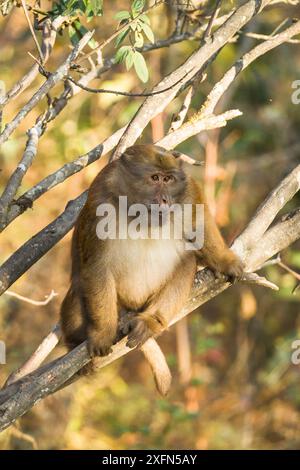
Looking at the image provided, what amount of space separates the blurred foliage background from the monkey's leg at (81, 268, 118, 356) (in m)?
2.68

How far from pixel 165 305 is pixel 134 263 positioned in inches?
10.4

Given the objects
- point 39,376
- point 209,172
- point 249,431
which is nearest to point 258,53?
point 39,376

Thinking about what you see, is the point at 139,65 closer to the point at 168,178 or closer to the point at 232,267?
the point at 168,178

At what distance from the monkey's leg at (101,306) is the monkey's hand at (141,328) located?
9 cm

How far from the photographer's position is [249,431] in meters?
8.48

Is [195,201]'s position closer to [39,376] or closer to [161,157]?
[161,157]

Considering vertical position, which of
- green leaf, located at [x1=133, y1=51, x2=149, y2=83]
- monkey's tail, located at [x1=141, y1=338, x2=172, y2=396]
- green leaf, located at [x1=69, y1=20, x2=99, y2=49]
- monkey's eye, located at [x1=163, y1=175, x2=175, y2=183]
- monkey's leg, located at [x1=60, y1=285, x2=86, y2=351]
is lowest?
monkey's tail, located at [x1=141, y1=338, x2=172, y2=396]

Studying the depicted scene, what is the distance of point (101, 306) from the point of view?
4285mm

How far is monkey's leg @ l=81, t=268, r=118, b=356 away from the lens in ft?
14.0

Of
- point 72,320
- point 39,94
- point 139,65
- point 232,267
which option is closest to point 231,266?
point 232,267

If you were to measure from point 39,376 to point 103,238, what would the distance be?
958 millimetres

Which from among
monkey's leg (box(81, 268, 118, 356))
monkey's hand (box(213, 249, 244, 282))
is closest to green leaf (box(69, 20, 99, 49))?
monkey's leg (box(81, 268, 118, 356))

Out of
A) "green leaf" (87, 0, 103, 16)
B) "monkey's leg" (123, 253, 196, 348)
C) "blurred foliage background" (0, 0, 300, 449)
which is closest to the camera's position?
"green leaf" (87, 0, 103, 16)

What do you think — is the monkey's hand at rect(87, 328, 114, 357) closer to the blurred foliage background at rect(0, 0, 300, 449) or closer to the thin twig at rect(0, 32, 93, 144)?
the thin twig at rect(0, 32, 93, 144)
